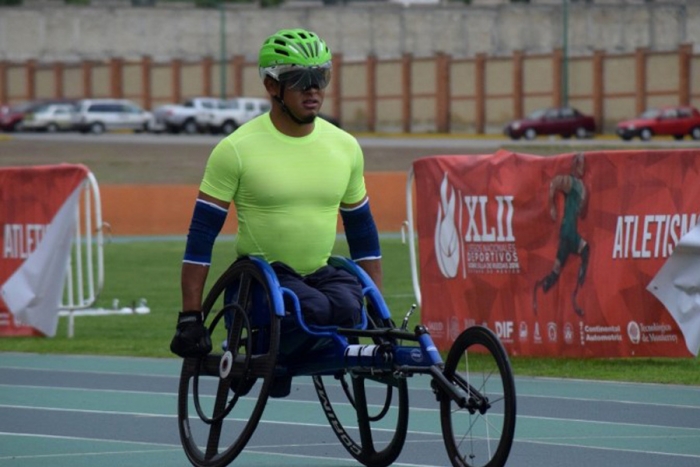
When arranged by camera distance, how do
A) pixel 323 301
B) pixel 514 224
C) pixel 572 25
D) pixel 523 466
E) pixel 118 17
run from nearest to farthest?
pixel 323 301, pixel 523 466, pixel 514 224, pixel 572 25, pixel 118 17

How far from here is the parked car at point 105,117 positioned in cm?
7506

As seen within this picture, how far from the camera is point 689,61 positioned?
70.8 m

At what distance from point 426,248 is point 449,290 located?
424mm

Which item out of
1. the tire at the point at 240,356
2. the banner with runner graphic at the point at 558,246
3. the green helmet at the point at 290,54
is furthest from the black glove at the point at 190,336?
the banner with runner graphic at the point at 558,246

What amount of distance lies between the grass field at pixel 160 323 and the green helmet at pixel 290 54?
5.40 meters

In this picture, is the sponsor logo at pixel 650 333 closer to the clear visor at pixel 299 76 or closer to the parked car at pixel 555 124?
the clear visor at pixel 299 76

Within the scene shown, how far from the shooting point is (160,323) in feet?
58.3

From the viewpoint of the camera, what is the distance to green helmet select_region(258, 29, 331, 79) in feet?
24.6

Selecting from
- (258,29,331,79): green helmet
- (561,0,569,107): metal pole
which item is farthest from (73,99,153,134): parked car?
(258,29,331,79): green helmet

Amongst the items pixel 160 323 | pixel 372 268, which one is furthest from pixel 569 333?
pixel 160 323

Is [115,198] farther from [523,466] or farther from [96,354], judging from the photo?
[523,466]

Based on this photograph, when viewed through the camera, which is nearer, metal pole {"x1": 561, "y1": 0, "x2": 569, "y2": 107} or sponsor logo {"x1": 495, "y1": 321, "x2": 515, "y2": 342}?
sponsor logo {"x1": 495, "y1": 321, "x2": 515, "y2": 342}

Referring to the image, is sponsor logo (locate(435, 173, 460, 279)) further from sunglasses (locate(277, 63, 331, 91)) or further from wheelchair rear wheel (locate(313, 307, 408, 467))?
sunglasses (locate(277, 63, 331, 91))

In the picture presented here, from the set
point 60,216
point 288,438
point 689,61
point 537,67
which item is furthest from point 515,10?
point 288,438
